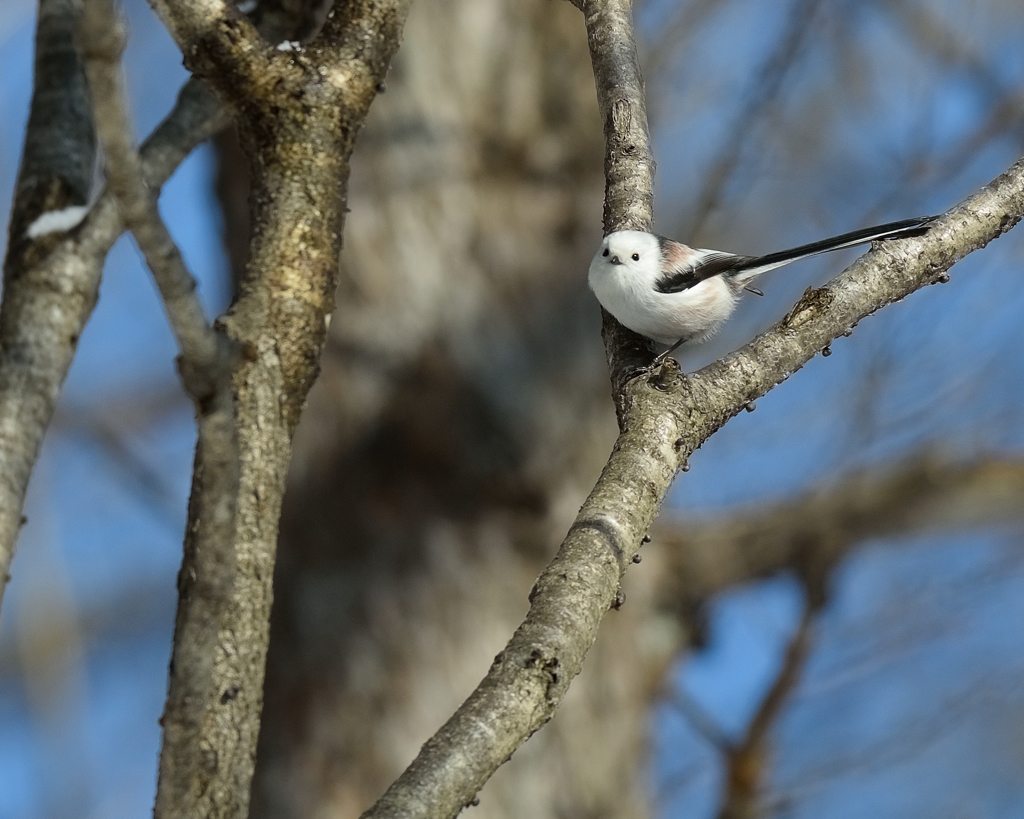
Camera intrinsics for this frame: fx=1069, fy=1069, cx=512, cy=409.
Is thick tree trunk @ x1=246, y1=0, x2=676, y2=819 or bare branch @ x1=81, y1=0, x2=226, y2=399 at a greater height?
thick tree trunk @ x1=246, y1=0, x2=676, y2=819

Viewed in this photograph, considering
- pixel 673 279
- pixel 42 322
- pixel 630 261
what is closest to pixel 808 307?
pixel 630 261

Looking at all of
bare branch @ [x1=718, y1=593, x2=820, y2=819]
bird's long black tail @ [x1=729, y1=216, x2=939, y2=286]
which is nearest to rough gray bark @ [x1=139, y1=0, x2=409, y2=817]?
bird's long black tail @ [x1=729, y1=216, x2=939, y2=286]

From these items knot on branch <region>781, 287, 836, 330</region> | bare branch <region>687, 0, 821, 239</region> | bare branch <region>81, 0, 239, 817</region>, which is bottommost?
bare branch <region>81, 0, 239, 817</region>

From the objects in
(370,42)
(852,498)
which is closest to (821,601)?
(852,498)

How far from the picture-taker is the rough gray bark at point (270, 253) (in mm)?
1022

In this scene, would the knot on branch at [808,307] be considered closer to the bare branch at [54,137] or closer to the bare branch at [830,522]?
the bare branch at [54,137]

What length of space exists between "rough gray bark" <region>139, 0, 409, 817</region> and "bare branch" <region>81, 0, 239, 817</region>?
16cm

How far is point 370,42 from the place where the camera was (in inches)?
52.1

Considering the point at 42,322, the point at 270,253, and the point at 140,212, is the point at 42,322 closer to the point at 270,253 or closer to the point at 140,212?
the point at 270,253

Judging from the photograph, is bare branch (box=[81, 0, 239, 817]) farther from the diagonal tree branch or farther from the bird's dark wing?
the bird's dark wing

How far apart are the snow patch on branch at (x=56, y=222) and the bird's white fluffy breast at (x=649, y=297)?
2.47 ft

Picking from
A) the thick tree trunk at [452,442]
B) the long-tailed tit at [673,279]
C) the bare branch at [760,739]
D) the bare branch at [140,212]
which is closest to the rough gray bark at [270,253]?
the bare branch at [140,212]

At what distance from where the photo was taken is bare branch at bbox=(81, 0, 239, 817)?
667 mm

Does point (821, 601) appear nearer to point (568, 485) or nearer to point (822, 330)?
point (568, 485)
